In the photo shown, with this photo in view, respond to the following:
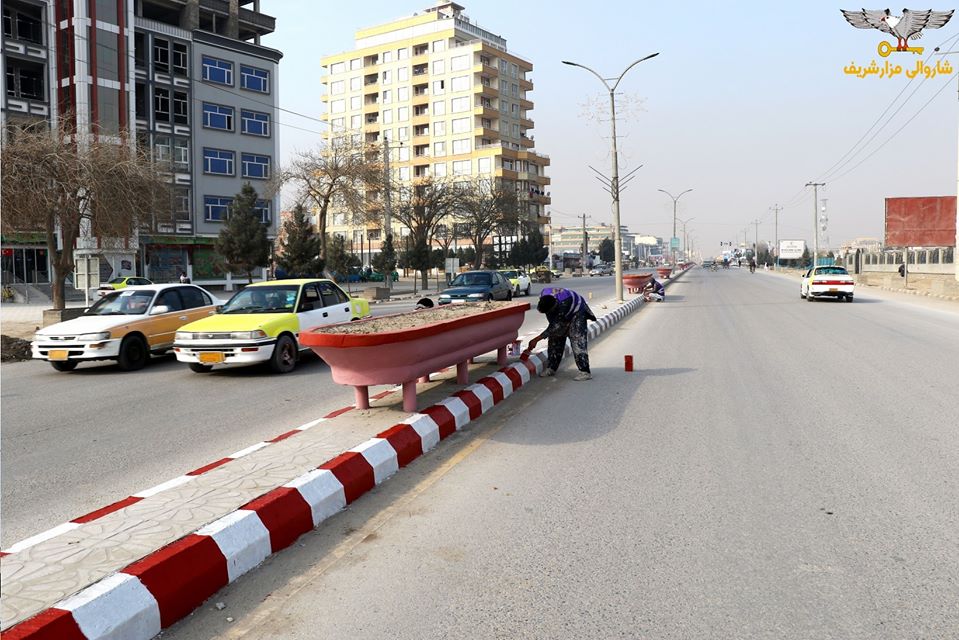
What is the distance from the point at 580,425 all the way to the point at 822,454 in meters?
2.24

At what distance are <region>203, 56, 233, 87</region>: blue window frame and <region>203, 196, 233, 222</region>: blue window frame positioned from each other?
8257mm

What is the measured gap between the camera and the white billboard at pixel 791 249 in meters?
101

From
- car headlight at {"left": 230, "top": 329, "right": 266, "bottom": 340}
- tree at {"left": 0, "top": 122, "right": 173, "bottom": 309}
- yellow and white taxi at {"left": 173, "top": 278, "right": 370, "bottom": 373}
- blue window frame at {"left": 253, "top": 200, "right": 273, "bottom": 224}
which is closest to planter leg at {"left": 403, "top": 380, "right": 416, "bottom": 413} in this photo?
yellow and white taxi at {"left": 173, "top": 278, "right": 370, "bottom": 373}

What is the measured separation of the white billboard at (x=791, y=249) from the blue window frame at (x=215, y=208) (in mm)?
A: 75775

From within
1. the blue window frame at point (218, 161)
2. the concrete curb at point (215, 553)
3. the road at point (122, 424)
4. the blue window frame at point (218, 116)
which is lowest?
the road at point (122, 424)

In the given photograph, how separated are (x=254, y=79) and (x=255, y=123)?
333 centimetres

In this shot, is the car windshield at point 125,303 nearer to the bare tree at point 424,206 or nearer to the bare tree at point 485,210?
the bare tree at point 424,206

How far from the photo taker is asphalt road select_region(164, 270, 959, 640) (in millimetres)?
3439

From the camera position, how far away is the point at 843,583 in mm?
3756

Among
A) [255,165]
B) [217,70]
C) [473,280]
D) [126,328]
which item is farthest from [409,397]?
[255,165]

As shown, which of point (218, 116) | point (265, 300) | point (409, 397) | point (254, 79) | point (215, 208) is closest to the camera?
point (409, 397)

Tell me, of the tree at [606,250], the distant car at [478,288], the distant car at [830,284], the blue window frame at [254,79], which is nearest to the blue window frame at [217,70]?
the blue window frame at [254,79]

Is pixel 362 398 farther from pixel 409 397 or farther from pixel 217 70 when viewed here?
pixel 217 70

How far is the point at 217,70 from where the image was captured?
53.2 m
